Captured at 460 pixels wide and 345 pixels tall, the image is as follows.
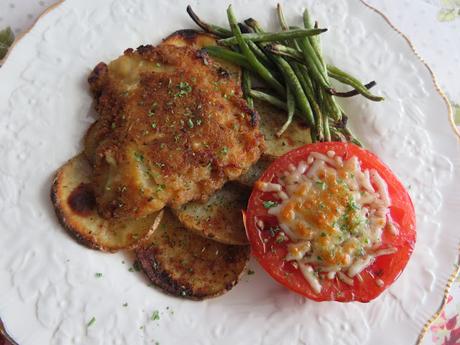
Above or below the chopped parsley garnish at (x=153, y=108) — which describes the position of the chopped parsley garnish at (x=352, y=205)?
below

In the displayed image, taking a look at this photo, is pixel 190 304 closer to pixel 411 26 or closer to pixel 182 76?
pixel 182 76

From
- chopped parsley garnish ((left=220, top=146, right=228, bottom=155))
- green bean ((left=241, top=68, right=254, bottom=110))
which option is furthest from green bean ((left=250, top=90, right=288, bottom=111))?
chopped parsley garnish ((left=220, top=146, right=228, bottom=155))

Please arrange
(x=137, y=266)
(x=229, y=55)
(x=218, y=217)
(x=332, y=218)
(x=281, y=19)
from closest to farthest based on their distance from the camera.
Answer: (x=332, y=218) < (x=137, y=266) < (x=218, y=217) < (x=229, y=55) < (x=281, y=19)

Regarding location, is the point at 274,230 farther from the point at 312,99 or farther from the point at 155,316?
the point at 312,99

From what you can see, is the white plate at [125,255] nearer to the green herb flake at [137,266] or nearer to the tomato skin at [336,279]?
the green herb flake at [137,266]

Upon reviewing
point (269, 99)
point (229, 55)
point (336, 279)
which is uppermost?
point (229, 55)

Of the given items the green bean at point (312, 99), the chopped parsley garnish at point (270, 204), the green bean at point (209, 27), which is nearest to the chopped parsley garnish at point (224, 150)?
the chopped parsley garnish at point (270, 204)

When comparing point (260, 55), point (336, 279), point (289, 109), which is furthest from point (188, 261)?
point (260, 55)
